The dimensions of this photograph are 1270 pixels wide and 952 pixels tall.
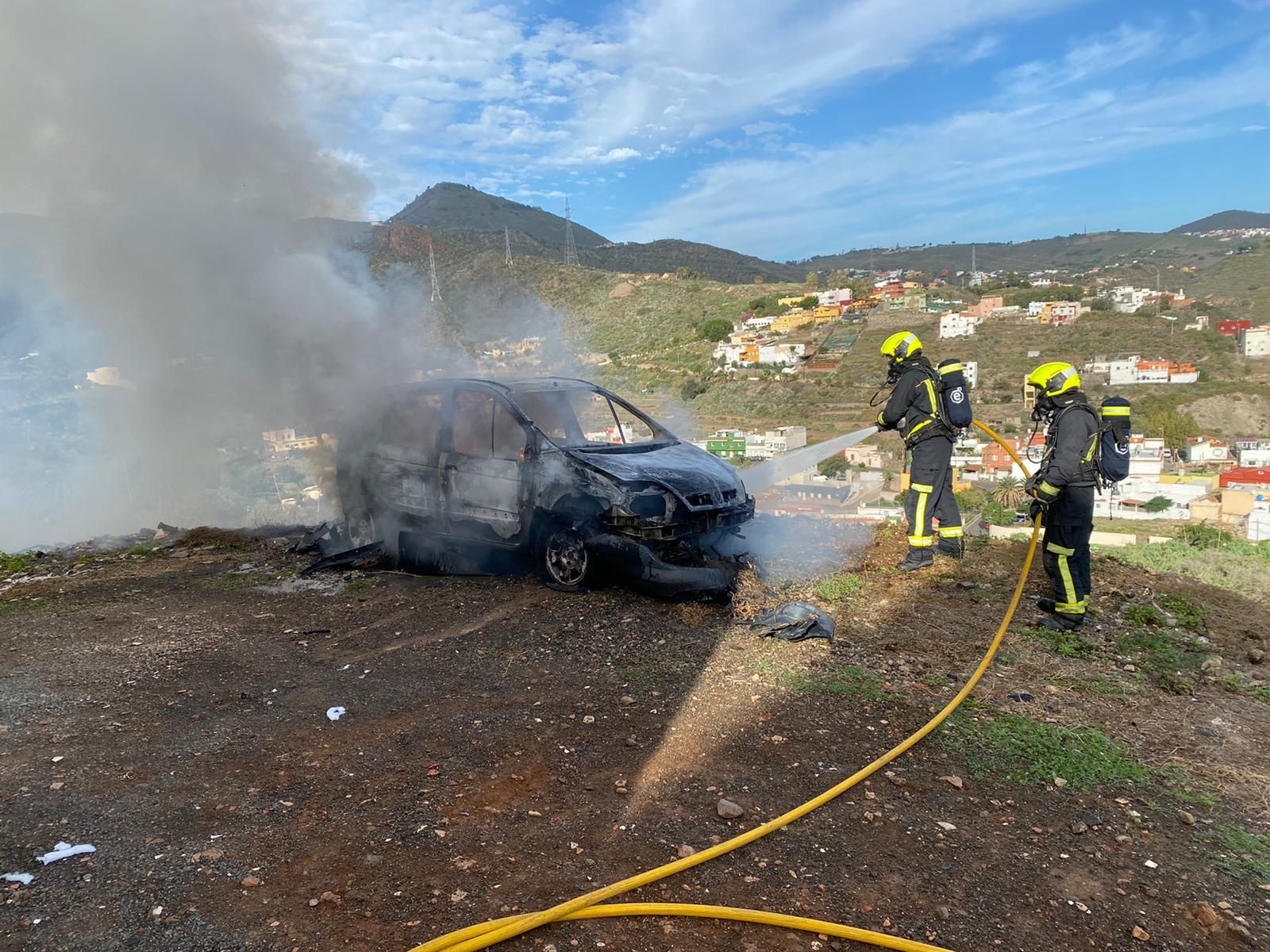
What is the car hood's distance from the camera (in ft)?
19.2

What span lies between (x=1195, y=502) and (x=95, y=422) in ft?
68.9

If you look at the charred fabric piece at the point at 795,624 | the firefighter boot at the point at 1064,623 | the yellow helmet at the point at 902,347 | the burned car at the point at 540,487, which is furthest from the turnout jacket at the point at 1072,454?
the burned car at the point at 540,487

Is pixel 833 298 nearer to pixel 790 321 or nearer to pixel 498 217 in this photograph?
pixel 790 321

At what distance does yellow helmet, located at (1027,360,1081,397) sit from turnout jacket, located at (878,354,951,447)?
1.16m

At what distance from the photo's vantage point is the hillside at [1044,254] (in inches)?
3920

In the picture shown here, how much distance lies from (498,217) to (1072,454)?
79.3 m

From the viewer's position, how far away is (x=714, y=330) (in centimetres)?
4288

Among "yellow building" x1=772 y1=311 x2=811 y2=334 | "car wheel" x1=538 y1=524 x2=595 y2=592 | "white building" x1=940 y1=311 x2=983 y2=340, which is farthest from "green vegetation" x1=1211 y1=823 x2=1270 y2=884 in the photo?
"white building" x1=940 y1=311 x2=983 y2=340

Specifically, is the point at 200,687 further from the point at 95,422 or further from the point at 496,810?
the point at 95,422

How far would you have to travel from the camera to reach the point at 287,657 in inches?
206

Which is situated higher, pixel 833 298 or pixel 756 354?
pixel 833 298

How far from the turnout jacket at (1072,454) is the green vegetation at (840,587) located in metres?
1.58

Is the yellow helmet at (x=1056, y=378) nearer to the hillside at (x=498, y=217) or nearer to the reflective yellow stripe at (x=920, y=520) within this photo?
the reflective yellow stripe at (x=920, y=520)

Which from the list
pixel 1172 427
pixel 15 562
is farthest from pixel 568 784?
pixel 1172 427
